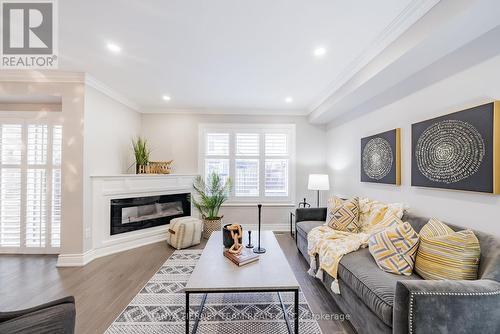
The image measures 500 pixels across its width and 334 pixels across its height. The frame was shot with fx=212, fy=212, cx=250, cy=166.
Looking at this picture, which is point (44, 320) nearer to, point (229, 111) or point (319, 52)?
point (319, 52)

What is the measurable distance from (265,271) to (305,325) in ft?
2.04

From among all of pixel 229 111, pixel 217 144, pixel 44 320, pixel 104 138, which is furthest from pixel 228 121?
pixel 44 320

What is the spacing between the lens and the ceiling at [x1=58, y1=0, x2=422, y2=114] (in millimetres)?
1718

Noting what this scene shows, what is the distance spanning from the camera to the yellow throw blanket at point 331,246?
204 cm

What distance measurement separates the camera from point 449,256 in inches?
59.2

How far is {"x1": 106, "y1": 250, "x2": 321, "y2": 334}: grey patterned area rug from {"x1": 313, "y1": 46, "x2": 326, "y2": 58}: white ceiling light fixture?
261 centimetres

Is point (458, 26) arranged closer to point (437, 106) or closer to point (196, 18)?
point (437, 106)

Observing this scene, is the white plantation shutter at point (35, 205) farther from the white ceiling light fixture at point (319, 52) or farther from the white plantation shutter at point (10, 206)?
the white ceiling light fixture at point (319, 52)

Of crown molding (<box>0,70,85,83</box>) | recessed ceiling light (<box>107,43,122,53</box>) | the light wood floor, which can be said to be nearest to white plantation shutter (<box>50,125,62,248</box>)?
the light wood floor

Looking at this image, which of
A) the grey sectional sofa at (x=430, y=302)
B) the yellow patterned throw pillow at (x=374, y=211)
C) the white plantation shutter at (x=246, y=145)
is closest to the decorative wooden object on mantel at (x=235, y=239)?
Answer: the grey sectional sofa at (x=430, y=302)

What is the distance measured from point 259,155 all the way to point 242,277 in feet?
10.4

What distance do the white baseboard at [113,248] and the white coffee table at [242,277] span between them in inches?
83.3

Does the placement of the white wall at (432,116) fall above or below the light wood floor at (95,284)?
above

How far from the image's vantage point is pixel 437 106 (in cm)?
203
